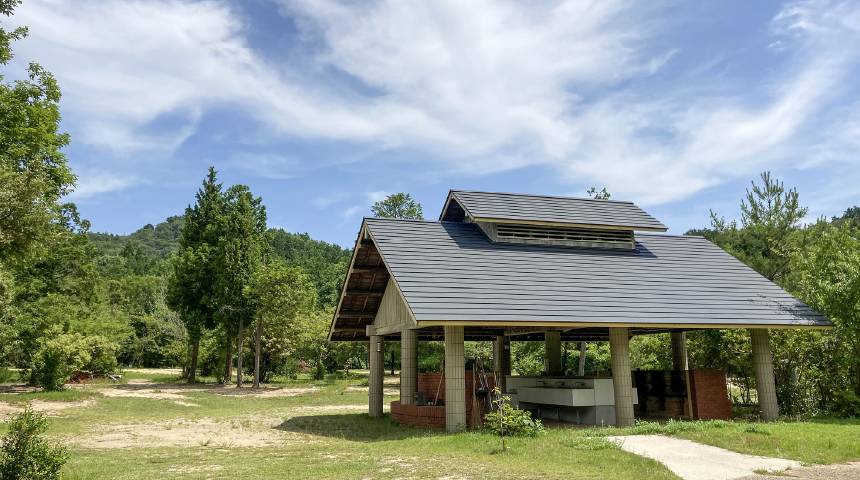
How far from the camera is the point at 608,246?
62.3 ft

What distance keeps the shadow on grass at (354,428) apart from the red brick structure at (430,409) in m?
0.28

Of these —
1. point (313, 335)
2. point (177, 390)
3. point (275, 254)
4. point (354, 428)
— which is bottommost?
point (177, 390)

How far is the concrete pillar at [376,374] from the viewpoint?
62.5 feet

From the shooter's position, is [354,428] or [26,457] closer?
[26,457]

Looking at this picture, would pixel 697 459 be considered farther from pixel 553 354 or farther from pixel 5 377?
pixel 5 377

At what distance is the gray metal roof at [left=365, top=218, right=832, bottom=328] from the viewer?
13.9 metres

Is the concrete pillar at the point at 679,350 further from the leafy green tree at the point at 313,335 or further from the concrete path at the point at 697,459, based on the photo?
the leafy green tree at the point at 313,335

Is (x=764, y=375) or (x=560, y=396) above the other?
(x=764, y=375)

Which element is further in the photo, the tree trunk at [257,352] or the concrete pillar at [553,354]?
the tree trunk at [257,352]

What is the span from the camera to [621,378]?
15.1m

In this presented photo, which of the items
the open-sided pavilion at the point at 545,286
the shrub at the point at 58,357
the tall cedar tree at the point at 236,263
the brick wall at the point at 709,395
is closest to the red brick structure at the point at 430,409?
the open-sided pavilion at the point at 545,286

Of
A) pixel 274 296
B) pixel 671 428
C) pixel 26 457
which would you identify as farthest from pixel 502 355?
pixel 26 457

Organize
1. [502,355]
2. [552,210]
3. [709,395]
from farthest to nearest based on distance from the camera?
[502,355] < [552,210] < [709,395]

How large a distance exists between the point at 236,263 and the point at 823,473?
32.8 metres
